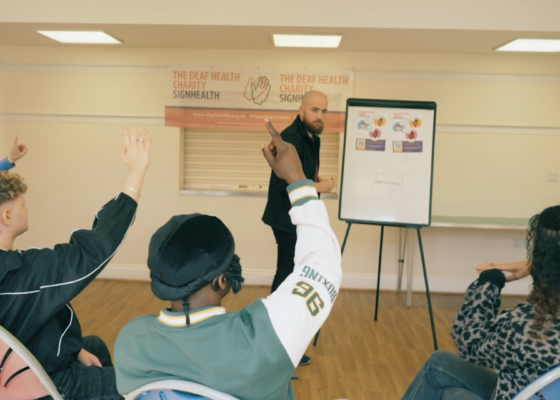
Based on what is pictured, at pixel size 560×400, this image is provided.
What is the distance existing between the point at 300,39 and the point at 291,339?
361 cm

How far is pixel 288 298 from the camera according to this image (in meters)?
1.00

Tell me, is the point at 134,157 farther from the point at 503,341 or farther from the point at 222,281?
the point at 503,341

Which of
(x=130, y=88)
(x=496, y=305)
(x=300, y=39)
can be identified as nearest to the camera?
(x=496, y=305)

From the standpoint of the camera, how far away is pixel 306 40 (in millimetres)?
4281

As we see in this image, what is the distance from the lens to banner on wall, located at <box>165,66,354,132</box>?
5020 millimetres

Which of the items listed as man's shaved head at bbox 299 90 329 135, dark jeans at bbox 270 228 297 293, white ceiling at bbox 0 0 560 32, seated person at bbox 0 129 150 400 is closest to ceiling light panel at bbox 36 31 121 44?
white ceiling at bbox 0 0 560 32

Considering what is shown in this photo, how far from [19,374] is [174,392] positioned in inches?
21.7

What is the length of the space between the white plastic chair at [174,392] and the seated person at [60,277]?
0.53 m

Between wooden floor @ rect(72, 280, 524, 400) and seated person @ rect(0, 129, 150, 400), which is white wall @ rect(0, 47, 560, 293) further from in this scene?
seated person @ rect(0, 129, 150, 400)

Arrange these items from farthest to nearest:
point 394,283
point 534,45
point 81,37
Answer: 1. point 394,283
2. point 81,37
3. point 534,45

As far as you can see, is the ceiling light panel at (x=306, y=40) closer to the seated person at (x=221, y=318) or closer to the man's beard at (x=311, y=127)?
the man's beard at (x=311, y=127)

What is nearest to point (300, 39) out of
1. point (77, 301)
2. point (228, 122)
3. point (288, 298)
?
point (228, 122)

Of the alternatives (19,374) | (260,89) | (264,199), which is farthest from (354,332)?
(19,374)

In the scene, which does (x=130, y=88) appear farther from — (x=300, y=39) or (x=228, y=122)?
(x=300, y=39)
